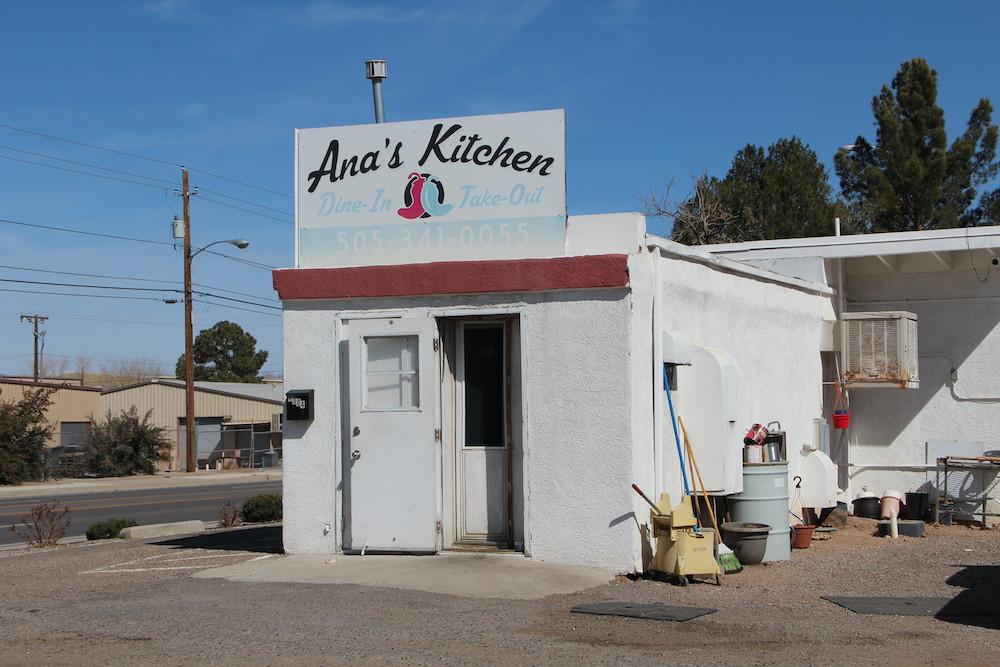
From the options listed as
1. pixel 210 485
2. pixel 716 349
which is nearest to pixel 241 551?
pixel 716 349

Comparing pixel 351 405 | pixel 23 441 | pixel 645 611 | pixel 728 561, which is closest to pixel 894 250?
pixel 728 561

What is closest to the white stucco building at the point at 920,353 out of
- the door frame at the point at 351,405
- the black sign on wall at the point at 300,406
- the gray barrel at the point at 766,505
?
the gray barrel at the point at 766,505

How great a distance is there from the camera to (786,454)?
499 inches

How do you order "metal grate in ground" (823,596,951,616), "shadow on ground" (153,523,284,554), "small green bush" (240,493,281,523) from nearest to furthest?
"metal grate in ground" (823,596,951,616)
"shadow on ground" (153,523,284,554)
"small green bush" (240,493,281,523)

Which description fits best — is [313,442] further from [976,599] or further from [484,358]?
[976,599]

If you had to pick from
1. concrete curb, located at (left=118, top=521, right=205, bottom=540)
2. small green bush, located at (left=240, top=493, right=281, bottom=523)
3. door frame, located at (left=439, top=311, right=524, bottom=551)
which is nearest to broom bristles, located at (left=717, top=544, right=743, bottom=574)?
door frame, located at (left=439, top=311, right=524, bottom=551)

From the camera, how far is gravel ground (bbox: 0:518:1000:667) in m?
6.53

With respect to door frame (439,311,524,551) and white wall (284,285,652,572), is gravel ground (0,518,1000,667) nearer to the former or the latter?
white wall (284,285,652,572)

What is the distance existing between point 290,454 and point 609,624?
4220mm

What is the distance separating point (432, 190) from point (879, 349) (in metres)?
7.49

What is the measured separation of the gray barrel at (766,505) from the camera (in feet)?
35.2

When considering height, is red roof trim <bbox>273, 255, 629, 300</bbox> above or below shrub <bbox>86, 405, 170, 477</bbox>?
above

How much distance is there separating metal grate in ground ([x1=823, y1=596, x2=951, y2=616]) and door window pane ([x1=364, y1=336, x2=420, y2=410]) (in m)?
4.25

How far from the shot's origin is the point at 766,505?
10742mm
